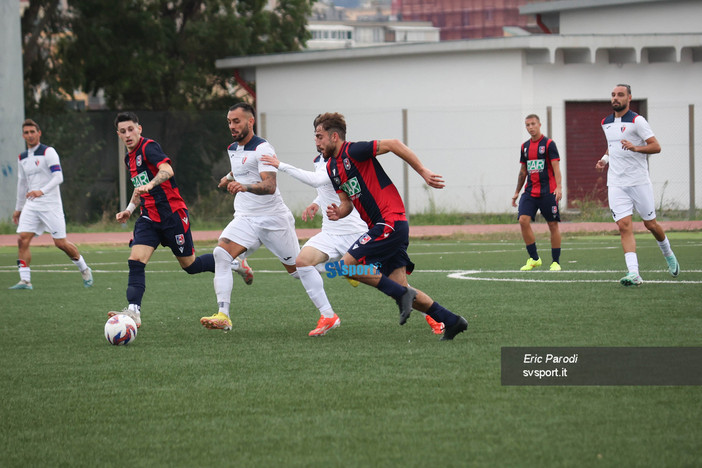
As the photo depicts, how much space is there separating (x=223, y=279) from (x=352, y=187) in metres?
Result: 1.71

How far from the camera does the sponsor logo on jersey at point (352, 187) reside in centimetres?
764

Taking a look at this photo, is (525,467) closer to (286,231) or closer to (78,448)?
(78,448)

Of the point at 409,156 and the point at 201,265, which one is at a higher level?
the point at 409,156

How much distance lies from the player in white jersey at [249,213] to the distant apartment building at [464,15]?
14230 cm

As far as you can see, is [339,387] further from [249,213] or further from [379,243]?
[249,213]

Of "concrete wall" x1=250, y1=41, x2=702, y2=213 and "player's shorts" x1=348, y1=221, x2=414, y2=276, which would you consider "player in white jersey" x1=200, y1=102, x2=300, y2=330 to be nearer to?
"player's shorts" x1=348, y1=221, x2=414, y2=276

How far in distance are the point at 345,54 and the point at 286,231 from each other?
58.3 ft

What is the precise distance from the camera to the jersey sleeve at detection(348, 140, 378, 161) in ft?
24.5

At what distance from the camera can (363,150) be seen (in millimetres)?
7504

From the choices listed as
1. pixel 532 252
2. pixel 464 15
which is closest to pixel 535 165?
pixel 532 252

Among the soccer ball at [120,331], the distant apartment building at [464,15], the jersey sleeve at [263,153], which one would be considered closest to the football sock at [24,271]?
the jersey sleeve at [263,153]

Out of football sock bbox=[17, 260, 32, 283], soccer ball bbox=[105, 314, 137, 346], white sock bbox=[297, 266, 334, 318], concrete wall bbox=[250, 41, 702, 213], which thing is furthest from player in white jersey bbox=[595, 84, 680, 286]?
concrete wall bbox=[250, 41, 702, 213]

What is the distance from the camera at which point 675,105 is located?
25.5 meters

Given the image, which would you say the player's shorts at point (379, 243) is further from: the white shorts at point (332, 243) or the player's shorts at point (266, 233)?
the player's shorts at point (266, 233)
